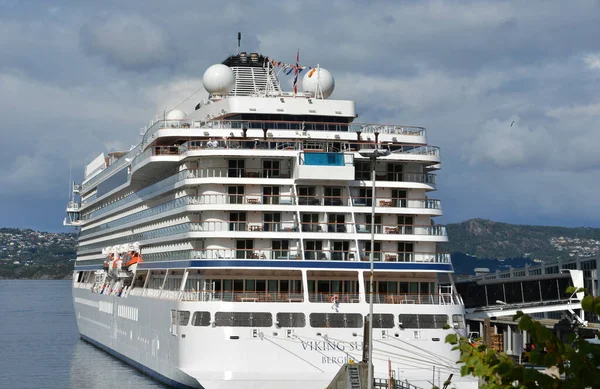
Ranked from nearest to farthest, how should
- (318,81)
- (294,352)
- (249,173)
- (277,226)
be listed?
(294,352) < (277,226) < (249,173) < (318,81)

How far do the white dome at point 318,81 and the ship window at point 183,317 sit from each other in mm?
15559

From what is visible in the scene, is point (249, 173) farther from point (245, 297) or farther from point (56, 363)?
point (56, 363)

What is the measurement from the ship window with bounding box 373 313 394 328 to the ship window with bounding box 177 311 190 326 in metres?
7.64

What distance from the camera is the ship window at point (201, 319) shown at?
39688mm

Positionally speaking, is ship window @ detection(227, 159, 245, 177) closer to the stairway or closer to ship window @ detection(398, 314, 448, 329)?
ship window @ detection(398, 314, 448, 329)

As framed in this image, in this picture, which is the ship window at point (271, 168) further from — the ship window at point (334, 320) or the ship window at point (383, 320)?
the ship window at point (383, 320)

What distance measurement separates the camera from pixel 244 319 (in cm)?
3938

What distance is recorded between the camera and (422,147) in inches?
1789

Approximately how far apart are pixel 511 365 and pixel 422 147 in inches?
1287

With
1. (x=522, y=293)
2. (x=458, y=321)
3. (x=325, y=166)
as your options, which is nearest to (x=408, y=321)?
(x=458, y=321)

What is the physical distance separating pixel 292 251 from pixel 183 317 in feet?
17.6

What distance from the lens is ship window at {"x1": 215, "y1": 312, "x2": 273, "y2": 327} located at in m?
39.3

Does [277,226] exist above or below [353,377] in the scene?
above

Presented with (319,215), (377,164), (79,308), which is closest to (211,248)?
(319,215)
